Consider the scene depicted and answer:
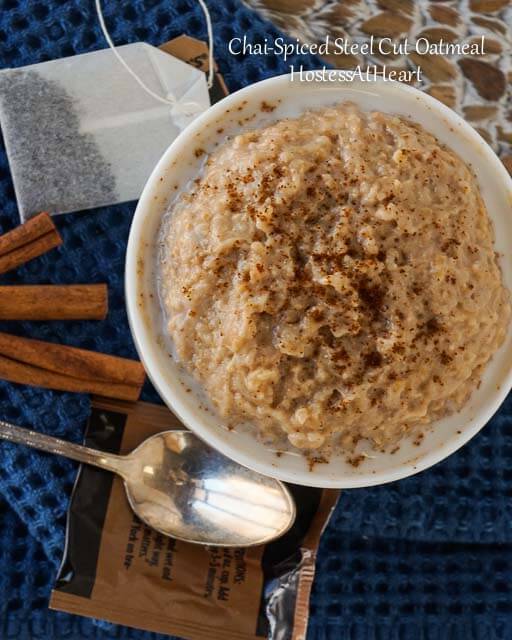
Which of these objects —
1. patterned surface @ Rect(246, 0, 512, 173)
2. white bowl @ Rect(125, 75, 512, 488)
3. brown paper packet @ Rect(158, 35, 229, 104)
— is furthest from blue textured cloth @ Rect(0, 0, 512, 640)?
white bowl @ Rect(125, 75, 512, 488)

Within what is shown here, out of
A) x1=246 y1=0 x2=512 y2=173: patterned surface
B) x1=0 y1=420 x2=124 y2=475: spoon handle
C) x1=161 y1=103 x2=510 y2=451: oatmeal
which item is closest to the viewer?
x1=161 y1=103 x2=510 y2=451: oatmeal

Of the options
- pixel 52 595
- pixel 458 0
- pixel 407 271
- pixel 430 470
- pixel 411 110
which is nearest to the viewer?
pixel 407 271

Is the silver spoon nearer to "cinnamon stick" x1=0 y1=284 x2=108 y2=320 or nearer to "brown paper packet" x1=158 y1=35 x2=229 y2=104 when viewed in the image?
"cinnamon stick" x1=0 y1=284 x2=108 y2=320

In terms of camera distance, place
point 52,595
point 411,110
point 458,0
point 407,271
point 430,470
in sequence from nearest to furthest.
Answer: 1. point 407,271
2. point 411,110
3. point 52,595
4. point 430,470
5. point 458,0

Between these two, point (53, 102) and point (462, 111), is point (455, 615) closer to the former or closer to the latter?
point (462, 111)

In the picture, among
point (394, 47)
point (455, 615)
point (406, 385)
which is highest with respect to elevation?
point (394, 47)

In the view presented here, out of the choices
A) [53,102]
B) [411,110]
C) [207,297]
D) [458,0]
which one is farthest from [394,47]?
[207,297]
